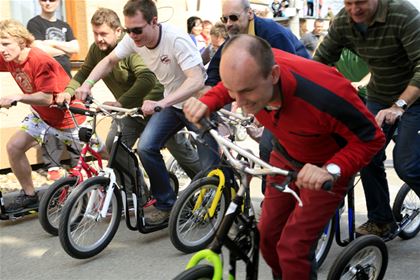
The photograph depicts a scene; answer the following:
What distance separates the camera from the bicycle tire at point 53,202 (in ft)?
15.7

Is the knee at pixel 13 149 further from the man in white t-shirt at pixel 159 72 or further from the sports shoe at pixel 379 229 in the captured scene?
the sports shoe at pixel 379 229

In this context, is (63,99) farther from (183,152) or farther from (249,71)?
(249,71)

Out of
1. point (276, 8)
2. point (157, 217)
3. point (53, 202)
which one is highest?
point (276, 8)

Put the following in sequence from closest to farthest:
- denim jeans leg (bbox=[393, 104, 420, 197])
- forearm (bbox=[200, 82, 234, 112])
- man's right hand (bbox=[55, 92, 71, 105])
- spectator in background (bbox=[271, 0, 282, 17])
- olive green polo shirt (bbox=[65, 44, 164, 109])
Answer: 1. forearm (bbox=[200, 82, 234, 112])
2. denim jeans leg (bbox=[393, 104, 420, 197])
3. man's right hand (bbox=[55, 92, 71, 105])
4. olive green polo shirt (bbox=[65, 44, 164, 109])
5. spectator in background (bbox=[271, 0, 282, 17])

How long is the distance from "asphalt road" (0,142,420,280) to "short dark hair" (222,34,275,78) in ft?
6.04

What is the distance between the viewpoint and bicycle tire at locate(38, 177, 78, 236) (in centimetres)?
478

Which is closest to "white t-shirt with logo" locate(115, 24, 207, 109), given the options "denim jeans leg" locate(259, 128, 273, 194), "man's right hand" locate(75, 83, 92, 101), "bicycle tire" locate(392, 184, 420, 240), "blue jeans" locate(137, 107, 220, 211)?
"blue jeans" locate(137, 107, 220, 211)

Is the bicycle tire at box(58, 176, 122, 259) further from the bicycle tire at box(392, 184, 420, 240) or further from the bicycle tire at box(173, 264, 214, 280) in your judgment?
the bicycle tire at box(392, 184, 420, 240)

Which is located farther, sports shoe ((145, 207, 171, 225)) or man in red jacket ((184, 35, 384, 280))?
sports shoe ((145, 207, 171, 225))

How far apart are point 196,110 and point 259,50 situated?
47 centimetres

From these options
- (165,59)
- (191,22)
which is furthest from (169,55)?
(191,22)

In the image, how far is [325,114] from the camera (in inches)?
99.1

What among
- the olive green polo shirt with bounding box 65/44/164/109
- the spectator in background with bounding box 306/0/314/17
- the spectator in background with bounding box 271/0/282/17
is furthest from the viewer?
the spectator in background with bounding box 306/0/314/17

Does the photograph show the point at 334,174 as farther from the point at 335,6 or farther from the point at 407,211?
the point at 335,6
